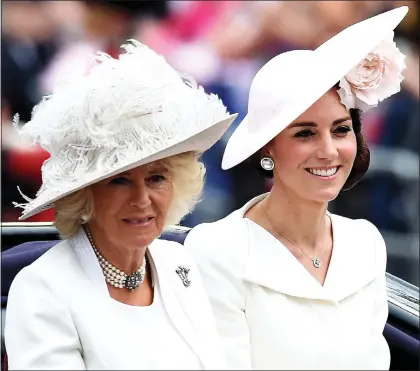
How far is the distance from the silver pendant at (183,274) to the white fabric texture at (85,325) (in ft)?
0.15

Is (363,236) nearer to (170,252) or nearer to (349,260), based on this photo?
(349,260)

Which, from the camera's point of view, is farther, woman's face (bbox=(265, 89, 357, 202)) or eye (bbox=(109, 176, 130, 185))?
woman's face (bbox=(265, 89, 357, 202))

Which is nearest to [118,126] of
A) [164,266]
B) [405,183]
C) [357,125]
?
[164,266]

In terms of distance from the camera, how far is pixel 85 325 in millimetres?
1102

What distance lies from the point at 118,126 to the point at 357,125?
56 centimetres

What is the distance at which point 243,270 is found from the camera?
136 cm

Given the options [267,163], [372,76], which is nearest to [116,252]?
[267,163]

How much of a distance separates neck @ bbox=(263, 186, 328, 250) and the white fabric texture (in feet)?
1.01

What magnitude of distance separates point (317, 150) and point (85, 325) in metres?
0.56

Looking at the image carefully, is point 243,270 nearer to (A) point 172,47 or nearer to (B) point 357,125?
(B) point 357,125

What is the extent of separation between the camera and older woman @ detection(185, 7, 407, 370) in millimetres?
1327

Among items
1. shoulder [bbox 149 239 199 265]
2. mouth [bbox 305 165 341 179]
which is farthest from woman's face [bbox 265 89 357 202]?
shoulder [bbox 149 239 199 265]

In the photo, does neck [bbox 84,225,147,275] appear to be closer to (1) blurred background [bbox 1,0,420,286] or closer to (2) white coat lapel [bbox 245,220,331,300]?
(1) blurred background [bbox 1,0,420,286]

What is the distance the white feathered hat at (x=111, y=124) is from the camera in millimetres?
1102
